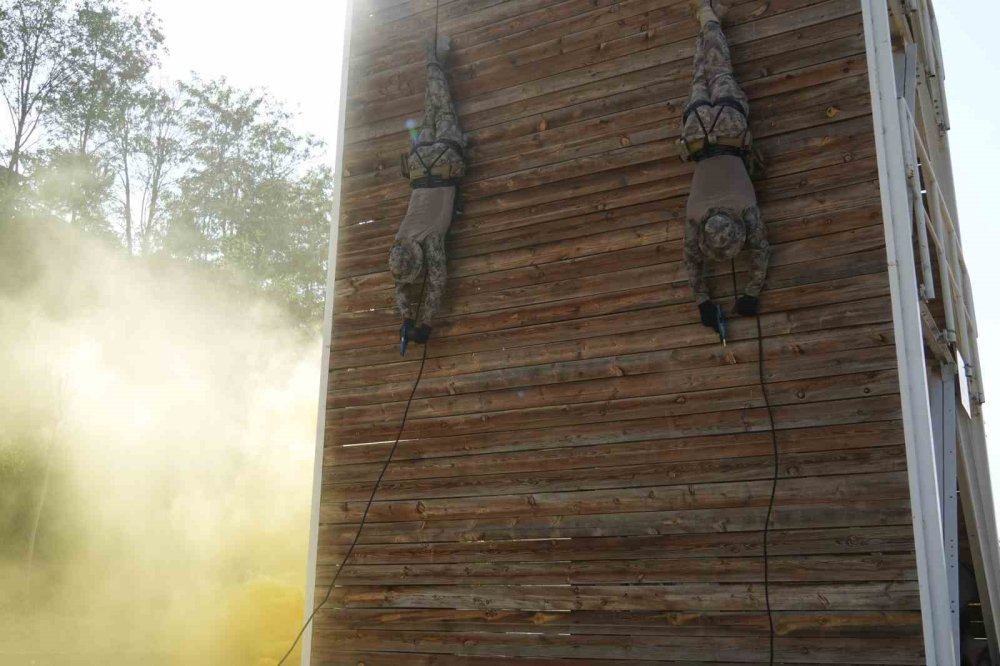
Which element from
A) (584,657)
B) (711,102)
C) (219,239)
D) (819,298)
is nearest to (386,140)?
(711,102)

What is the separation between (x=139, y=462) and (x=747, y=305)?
19.5 m

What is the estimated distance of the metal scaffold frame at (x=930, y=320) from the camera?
14.2 feet

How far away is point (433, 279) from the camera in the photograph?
5895mm

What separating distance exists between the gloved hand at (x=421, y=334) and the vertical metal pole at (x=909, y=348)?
109 inches

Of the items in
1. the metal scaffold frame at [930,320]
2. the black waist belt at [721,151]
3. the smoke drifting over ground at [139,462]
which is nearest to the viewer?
the metal scaffold frame at [930,320]

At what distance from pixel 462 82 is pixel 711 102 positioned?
1970 mm

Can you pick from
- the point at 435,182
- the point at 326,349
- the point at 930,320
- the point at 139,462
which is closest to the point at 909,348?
the point at 930,320

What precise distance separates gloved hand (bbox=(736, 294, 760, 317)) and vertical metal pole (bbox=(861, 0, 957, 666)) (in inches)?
26.7

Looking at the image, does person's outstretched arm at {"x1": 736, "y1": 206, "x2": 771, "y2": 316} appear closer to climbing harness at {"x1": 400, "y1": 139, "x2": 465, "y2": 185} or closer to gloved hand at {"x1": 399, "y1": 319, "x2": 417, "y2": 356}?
climbing harness at {"x1": 400, "y1": 139, "x2": 465, "y2": 185}

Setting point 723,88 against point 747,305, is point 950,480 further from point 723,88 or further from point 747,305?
point 723,88

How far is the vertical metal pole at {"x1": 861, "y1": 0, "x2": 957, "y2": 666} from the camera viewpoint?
4.20 metres

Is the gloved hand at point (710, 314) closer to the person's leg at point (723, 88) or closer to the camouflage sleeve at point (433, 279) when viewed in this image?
the person's leg at point (723, 88)

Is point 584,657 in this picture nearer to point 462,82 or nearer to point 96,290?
point 462,82

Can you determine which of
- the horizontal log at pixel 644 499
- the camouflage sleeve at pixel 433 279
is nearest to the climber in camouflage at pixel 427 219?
the camouflage sleeve at pixel 433 279
